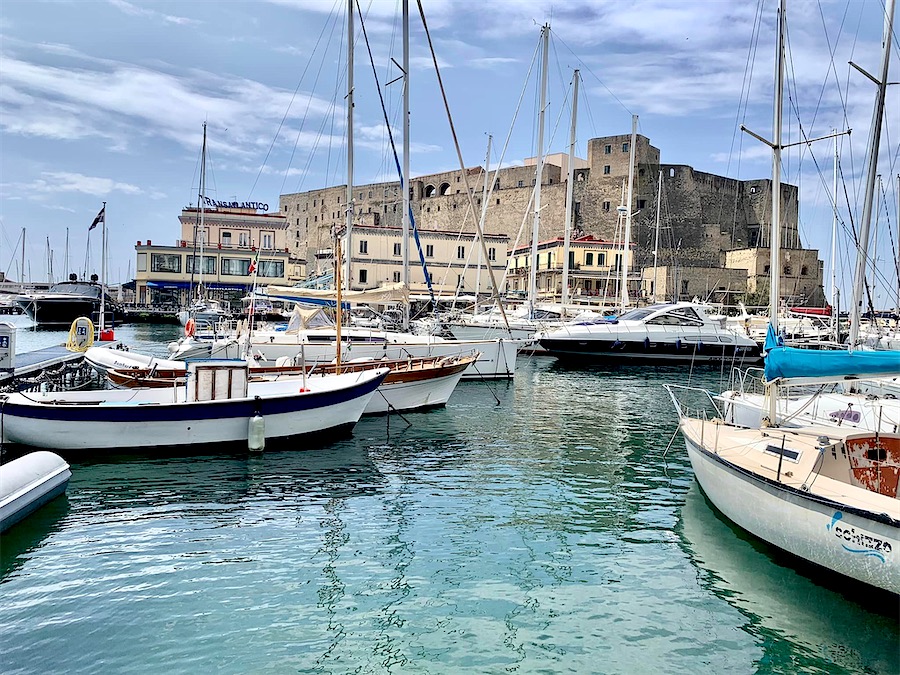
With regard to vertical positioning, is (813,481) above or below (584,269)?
below

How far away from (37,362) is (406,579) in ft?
50.1

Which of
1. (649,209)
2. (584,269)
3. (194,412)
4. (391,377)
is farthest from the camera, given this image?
(649,209)

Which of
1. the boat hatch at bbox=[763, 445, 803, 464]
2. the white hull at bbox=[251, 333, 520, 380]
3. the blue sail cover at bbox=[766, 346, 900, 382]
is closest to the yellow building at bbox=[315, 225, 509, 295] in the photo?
the white hull at bbox=[251, 333, 520, 380]

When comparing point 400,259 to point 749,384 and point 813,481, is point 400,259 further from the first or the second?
point 813,481

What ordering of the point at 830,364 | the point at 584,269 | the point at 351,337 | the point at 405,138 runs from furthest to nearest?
the point at 584,269
the point at 351,337
the point at 405,138
the point at 830,364

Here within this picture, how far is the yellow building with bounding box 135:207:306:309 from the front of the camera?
206 feet

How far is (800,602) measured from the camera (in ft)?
23.0

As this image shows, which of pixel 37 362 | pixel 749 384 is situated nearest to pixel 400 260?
pixel 37 362

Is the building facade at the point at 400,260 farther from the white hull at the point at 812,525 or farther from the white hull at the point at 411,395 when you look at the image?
the white hull at the point at 812,525

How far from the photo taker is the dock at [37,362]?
606 inches

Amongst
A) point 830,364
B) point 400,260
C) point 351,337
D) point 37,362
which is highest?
point 400,260

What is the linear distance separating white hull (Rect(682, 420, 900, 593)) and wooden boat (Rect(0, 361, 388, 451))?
7228mm

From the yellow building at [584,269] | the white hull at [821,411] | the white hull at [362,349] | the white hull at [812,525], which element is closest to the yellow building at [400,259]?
the yellow building at [584,269]

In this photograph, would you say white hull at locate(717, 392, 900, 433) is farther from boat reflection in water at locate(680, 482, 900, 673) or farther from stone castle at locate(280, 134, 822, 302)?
stone castle at locate(280, 134, 822, 302)
